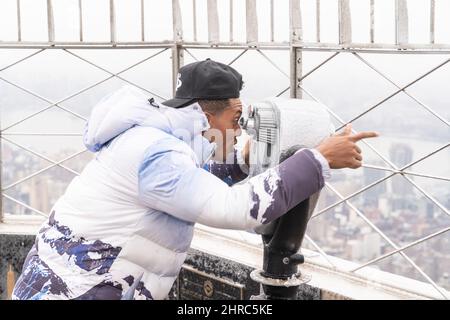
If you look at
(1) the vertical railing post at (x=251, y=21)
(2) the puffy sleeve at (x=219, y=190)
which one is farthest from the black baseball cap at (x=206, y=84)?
(1) the vertical railing post at (x=251, y=21)

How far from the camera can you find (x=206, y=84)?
5.38 ft

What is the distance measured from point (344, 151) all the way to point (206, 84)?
0.40m

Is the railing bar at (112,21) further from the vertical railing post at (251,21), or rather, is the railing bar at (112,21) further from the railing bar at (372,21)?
the railing bar at (372,21)

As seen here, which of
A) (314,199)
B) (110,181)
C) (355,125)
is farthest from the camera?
(355,125)

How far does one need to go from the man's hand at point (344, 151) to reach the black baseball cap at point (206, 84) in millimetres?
306

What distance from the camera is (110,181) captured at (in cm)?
159

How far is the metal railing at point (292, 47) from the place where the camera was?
2455mm

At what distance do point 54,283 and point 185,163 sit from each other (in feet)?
1.53

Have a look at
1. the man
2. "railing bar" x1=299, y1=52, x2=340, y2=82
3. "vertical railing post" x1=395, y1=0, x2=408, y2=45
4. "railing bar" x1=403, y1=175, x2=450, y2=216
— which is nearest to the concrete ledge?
"railing bar" x1=403, y1=175, x2=450, y2=216

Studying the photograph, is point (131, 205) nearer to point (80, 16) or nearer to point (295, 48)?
point (295, 48)

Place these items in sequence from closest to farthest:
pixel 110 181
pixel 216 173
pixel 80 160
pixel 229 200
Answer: pixel 229 200, pixel 110 181, pixel 216 173, pixel 80 160
